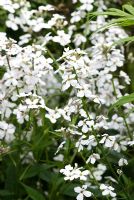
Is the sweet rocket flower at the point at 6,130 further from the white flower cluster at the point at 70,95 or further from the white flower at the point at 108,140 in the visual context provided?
the white flower at the point at 108,140

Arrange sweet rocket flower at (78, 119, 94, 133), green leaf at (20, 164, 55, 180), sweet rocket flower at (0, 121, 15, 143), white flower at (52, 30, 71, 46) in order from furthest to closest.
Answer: white flower at (52, 30, 71, 46) → green leaf at (20, 164, 55, 180) → sweet rocket flower at (0, 121, 15, 143) → sweet rocket flower at (78, 119, 94, 133)

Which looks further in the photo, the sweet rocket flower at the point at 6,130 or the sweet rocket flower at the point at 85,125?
the sweet rocket flower at the point at 6,130

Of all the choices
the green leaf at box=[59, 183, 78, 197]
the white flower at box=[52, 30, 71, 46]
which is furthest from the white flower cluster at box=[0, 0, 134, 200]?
the green leaf at box=[59, 183, 78, 197]

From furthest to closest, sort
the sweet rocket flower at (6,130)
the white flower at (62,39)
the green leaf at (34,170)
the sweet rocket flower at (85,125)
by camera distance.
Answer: the white flower at (62,39) < the green leaf at (34,170) < the sweet rocket flower at (6,130) < the sweet rocket flower at (85,125)

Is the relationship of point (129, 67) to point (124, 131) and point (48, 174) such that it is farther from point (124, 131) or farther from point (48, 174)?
point (48, 174)

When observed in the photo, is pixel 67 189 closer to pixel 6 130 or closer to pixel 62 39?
pixel 6 130

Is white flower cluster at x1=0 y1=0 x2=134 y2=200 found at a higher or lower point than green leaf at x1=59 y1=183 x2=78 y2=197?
higher

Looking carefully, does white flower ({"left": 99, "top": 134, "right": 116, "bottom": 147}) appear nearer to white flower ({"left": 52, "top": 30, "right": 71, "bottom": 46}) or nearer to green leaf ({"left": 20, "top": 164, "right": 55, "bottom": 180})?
green leaf ({"left": 20, "top": 164, "right": 55, "bottom": 180})

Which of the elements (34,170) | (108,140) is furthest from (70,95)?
(108,140)

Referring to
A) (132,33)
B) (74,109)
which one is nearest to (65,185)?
(74,109)

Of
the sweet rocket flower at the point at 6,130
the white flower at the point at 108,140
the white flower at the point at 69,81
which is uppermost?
the white flower at the point at 69,81

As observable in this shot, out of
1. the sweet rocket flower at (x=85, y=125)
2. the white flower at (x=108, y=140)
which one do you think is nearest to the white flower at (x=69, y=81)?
the sweet rocket flower at (x=85, y=125)
